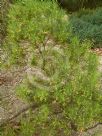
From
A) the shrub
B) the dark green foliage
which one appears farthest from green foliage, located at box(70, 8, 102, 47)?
the shrub

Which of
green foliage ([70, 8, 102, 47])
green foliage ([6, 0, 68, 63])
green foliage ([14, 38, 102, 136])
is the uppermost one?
green foliage ([6, 0, 68, 63])

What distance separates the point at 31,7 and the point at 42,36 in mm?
320

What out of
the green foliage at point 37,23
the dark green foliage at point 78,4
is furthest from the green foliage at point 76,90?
the dark green foliage at point 78,4

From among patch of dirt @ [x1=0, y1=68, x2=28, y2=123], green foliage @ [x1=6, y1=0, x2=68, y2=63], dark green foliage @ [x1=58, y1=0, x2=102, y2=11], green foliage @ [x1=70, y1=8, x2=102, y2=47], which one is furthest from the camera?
dark green foliage @ [x1=58, y1=0, x2=102, y2=11]

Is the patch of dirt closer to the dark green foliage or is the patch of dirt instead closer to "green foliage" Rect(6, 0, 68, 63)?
"green foliage" Rect(6, 0, 68, 63)

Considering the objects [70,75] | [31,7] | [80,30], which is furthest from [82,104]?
[80,30]

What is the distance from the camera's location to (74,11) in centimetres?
1571

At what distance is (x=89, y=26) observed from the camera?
40.0 feet

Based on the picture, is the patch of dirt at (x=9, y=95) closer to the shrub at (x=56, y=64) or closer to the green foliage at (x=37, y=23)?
the shrub at (x=56, y=64)

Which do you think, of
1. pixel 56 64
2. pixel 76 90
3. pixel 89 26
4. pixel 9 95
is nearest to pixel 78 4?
pixel 89 26

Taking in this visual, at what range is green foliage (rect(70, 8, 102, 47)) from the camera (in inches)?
454

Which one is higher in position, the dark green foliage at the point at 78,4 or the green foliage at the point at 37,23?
the green foliage at the point at 37,23

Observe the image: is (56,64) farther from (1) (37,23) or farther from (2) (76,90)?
(1) (37,23)

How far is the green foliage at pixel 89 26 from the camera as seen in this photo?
1153 centimetres
